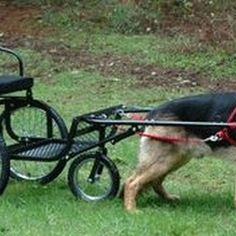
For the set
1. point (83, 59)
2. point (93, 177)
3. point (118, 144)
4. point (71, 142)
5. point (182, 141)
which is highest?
point (182, 141)

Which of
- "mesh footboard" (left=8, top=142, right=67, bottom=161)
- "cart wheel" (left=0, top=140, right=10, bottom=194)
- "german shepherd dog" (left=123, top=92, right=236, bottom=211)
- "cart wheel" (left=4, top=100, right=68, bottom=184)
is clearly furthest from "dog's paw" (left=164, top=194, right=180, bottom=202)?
"cart wheel" (left=0, top=140, right=10, bottom=194)

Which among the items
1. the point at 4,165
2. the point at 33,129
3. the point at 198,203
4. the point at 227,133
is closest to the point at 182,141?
the point at 227,133

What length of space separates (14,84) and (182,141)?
4.82ft

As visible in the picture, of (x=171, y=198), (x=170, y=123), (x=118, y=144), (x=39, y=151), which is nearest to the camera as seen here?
(x=170, y=123)

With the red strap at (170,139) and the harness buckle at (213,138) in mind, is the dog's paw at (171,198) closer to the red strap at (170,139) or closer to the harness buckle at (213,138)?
the red strap at (170,139)

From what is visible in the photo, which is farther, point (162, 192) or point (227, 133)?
point (162, 192)

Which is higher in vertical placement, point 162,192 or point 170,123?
point 170,123

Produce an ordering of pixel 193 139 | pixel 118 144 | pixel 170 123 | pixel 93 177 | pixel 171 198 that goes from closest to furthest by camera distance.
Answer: pixel 170 123, pixel 193 139, pixel 93 177, pixel 171 198, pixel 118 144

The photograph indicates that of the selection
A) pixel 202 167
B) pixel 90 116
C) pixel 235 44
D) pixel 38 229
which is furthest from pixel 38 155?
pixel 235 44

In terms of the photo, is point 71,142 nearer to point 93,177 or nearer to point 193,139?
point 93,177

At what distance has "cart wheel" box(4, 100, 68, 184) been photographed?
7.86 metres

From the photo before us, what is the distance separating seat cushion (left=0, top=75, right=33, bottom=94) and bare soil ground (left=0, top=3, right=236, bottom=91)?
5.24m

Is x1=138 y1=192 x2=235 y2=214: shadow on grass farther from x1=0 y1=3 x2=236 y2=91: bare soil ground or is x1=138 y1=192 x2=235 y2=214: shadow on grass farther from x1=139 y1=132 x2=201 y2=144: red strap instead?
x1=0 y1=3 x2=236 y2=91: bare soil ground

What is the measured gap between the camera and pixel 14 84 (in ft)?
24.5
